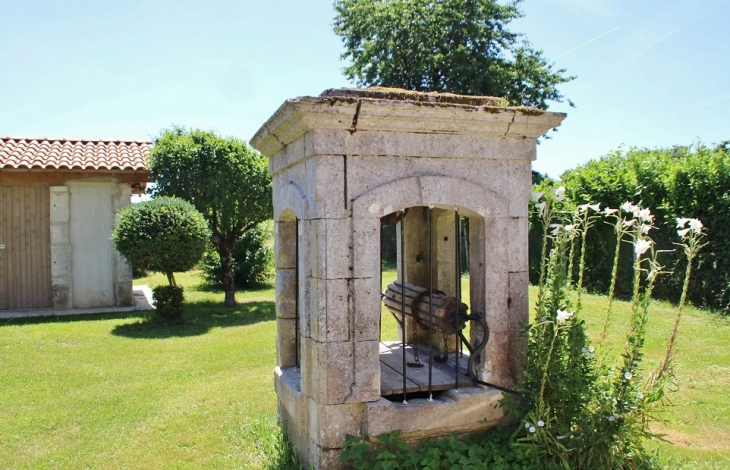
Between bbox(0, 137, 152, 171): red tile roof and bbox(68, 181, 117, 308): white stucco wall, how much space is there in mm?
507

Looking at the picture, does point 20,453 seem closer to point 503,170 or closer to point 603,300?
point 503,170

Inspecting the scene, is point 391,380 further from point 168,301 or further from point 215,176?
point 215,176

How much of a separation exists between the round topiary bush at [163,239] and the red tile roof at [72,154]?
6.50 ft

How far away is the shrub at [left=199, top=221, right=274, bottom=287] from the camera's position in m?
15.6

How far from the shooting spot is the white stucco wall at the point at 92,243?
38.0 feet

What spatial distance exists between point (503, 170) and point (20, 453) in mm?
4294

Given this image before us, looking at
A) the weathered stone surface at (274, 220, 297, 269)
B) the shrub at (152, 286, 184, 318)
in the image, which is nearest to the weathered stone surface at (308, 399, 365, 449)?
the weathered stone surface at (274, 220, 297, 269)

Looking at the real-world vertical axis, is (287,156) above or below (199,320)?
above

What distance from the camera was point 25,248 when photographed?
37.6 ft

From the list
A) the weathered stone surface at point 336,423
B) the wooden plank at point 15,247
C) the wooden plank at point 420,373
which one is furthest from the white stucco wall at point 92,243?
the weathered stone surface at point 336,423

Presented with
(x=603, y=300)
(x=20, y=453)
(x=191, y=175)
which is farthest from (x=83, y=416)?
(x=603, y=300)

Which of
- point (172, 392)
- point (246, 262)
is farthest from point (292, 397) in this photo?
point (246, 262)

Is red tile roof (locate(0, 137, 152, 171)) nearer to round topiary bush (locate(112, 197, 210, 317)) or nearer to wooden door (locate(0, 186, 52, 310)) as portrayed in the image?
wooden door (locate(0, 186, 52, 310))

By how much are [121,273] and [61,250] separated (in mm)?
1227
